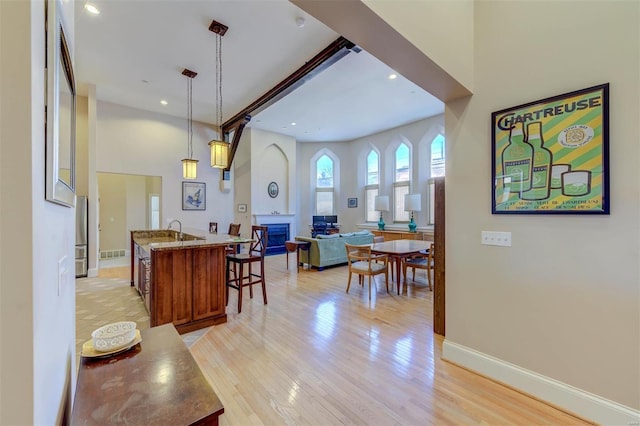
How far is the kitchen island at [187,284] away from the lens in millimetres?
2758

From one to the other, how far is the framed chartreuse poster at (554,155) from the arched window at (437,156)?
222 inches

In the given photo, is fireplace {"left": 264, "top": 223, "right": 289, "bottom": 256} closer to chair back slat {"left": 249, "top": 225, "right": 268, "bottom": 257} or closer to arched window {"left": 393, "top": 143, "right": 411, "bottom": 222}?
arched window {"left": 393, "top": 143, "right": 411, "bottom": 222}

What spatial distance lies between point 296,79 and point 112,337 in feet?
14.7

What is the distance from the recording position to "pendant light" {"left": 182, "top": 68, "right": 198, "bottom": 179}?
4.52 metres

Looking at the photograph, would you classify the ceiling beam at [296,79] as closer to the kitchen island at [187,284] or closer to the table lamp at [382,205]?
the kitchen island at [187,284]

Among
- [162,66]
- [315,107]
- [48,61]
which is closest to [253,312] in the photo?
[48,61]

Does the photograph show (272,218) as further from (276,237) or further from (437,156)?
(437,156)

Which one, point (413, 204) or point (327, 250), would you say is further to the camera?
point (413, 204)

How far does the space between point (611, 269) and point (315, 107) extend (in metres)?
5.94

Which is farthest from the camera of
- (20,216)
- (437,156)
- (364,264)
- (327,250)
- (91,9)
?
(437,156)

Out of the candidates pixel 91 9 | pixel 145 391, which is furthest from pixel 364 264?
pixel 91 9

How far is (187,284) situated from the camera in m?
2.93

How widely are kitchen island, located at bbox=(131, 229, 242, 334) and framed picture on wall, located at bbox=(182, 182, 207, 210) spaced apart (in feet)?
14.7

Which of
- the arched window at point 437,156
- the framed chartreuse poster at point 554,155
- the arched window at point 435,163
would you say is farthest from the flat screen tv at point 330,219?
the framed chartreuse poster at point 554,155
